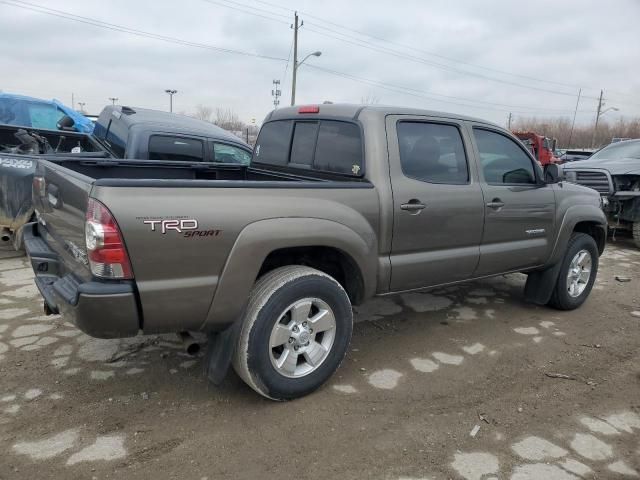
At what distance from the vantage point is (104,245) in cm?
238

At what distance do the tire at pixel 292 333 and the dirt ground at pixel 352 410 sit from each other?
181 millimetres

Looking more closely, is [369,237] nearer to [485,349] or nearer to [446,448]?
[446,448]

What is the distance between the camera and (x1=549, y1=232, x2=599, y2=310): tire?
4.93 metres

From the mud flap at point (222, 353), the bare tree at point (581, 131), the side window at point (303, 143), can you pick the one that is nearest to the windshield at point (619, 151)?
the side window at point (303, 143)

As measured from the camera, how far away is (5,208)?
541 cm

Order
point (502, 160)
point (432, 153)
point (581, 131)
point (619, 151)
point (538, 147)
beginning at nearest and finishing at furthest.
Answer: point (432, 153) < point (502, 160) < point (619, 151) < point (538, 147) < point (581, 131)

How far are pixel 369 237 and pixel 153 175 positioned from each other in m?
2.10

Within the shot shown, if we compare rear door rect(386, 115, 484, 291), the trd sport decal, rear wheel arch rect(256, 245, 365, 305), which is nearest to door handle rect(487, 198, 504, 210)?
rear door rect(386, 115, 484, 291)

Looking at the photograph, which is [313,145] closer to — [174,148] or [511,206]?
[511,206]

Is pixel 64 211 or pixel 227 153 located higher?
pixel 227 153

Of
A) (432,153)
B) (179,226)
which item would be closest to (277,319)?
(179,226)

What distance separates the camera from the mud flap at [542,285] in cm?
489

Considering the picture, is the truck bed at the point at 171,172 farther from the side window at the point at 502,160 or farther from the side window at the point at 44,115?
the side window at the point at 44,115

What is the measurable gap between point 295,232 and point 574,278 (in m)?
3.58
